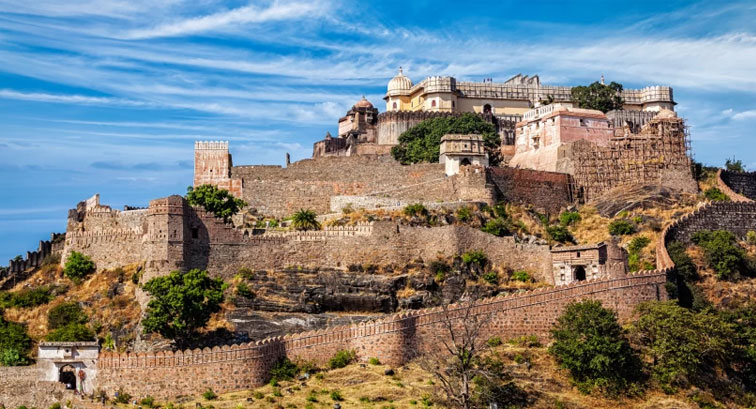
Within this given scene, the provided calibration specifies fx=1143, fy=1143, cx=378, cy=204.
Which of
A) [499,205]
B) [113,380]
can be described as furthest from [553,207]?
[113,380]

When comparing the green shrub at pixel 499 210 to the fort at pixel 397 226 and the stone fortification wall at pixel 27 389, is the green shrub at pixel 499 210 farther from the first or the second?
the stone fortification wall at pixel 27 389

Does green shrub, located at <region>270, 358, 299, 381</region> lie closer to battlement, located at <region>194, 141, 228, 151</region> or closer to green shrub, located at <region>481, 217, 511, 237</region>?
green shrub, located at <region>481, 217, 511, 237</region>

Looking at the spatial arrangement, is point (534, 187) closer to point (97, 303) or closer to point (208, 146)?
point (208, 146)

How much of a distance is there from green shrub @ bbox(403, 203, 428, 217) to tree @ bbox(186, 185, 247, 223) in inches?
417

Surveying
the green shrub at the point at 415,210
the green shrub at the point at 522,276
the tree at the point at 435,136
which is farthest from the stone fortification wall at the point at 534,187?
the green shrub at the point at 522,276

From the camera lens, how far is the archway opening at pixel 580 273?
6391 centimetres

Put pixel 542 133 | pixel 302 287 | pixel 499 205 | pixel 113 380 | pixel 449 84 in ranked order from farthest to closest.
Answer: pixel 449 84 → pixel 542 133 → pixel 499 205 → pixel 302 287 → pixel 113 380

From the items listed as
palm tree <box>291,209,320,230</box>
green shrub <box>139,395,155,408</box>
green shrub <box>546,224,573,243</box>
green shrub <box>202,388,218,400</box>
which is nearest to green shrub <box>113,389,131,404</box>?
green shrub <box>139,395,155,408</box>

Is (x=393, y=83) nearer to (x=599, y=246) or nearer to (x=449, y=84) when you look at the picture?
(x=449, y=84)

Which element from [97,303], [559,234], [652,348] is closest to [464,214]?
[559,234]

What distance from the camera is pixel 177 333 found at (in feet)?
185

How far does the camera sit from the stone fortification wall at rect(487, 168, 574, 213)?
7581 cm

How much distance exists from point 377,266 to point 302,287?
5.30 meters

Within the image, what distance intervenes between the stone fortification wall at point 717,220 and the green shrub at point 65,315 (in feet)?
112
